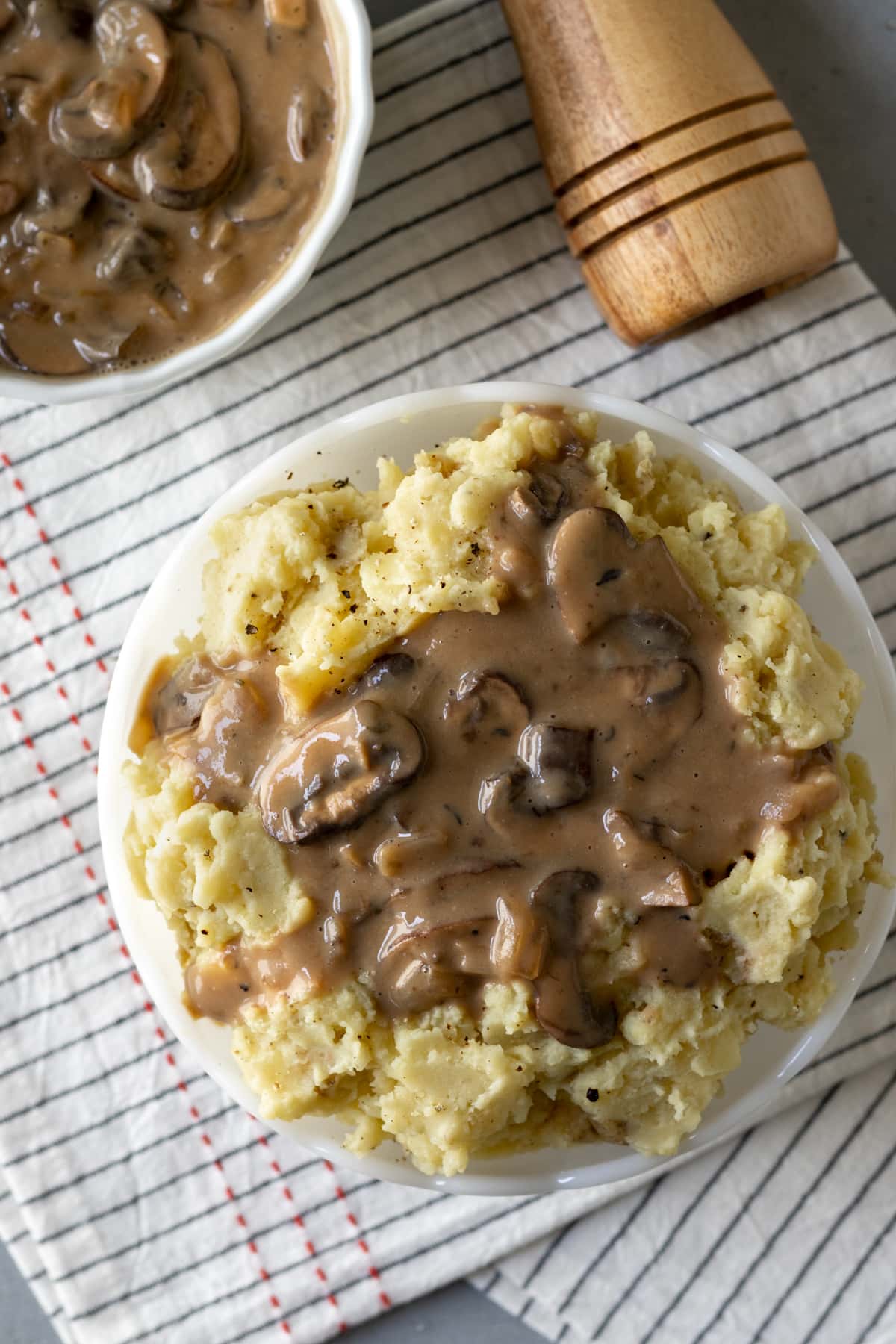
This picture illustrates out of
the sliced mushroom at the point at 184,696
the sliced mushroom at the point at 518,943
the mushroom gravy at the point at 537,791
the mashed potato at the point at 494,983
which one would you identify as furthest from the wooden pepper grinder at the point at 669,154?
the sliced mushroom at the point at 518,943

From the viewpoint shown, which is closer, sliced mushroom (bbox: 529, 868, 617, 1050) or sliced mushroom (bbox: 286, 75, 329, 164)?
sliced mushroom (bbox: 529, 868, 617, 1050)

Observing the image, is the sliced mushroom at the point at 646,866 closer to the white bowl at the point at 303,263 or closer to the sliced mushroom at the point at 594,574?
the sliced mushroom at the point at 594,574

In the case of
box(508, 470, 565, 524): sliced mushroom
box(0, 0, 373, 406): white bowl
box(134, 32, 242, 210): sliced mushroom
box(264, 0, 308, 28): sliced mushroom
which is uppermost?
box(264, 0, 308, 28): sliced mushroom

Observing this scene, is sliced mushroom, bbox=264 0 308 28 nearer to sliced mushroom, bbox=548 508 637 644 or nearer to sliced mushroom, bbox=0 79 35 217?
sliced mushroom, bbox=0 79 35 217

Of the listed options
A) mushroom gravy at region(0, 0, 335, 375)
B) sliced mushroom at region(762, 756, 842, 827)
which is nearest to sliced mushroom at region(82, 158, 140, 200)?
mushroom gravy at region(0, 0, 335, 375)

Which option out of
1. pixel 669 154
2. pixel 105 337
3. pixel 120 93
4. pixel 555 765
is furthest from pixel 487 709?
pixel 120 93

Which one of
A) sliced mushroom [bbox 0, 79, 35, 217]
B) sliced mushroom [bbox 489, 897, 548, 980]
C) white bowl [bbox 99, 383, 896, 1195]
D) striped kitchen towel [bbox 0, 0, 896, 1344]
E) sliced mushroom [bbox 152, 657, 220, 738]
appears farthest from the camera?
striped kitchen towel [bbox 0, 0, 896, 1344]
